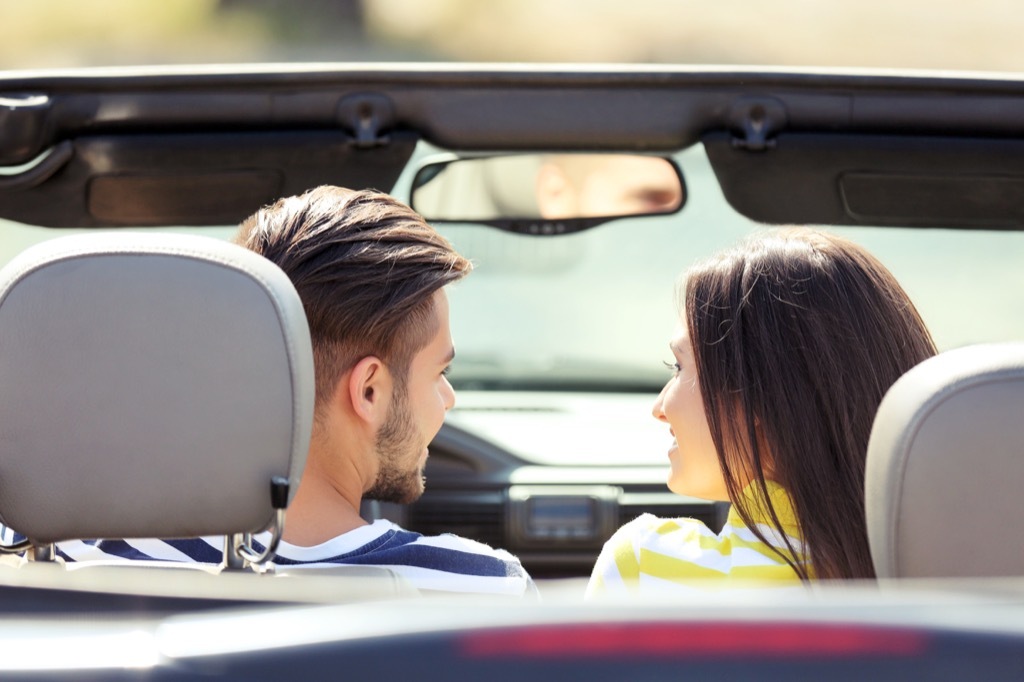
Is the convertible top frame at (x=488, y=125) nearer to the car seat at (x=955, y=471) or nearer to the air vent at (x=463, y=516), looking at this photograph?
the air vent at (x=463, y=516)

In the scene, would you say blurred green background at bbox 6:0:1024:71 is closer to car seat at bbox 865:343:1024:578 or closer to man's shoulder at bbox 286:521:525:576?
man's shoulder at bbox 286:521:525:576

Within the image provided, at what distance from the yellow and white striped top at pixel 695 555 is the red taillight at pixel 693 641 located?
1.02m

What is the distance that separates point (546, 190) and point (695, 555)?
53.1 inches

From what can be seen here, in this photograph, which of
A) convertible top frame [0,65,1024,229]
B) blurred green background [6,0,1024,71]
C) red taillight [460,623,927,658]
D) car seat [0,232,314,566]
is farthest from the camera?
blurred green background [6,0,1024,71]

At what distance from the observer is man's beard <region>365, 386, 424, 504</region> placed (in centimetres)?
212

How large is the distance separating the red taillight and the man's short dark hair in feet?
4.01

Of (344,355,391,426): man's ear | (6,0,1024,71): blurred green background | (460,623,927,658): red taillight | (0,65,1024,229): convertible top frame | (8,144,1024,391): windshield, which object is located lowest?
(460,623,927,658): red taillight

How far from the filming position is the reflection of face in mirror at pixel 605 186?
3.06m

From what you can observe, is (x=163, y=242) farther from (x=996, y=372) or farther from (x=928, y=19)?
(x=928, y=19)

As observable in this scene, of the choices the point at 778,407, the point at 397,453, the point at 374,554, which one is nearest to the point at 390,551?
the point at 374,554

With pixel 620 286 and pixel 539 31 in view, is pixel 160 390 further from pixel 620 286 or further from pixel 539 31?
pixel 539 31

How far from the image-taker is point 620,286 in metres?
3.67

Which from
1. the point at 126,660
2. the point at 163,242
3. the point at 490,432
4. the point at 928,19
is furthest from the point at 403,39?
the point at 126,660

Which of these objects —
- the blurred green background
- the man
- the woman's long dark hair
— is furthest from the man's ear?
the blurred green background
